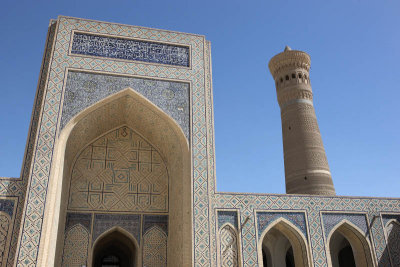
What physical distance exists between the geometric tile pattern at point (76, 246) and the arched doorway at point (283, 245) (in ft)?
9.15

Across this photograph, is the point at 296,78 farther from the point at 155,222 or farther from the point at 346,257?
the point at 155,222

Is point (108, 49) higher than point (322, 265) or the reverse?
higher

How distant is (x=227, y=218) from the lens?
20.3 ft

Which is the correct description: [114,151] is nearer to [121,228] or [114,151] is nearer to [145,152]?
[145,152]

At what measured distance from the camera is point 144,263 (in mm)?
6328

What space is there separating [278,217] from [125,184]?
270cm

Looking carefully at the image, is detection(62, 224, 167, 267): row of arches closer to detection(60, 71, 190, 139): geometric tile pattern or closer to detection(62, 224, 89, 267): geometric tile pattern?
detection(62, 224, 89, 267): geometric tile pattern

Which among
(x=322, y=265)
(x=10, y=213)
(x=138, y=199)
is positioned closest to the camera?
(x=10, y=213)

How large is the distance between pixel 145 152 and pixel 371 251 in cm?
428

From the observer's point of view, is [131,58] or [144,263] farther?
[131,58]

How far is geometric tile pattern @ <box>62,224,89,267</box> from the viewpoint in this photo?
6074mm

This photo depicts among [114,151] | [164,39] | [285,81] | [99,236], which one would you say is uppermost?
[285,81]

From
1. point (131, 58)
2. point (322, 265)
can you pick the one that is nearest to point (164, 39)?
point (131, 58)

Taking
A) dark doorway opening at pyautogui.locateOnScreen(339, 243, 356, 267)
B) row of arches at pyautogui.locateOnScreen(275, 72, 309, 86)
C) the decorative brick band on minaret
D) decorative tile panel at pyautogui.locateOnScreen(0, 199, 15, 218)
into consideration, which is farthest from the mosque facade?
row of arches at pyautogui.locateOnScreen(275, 72, 309, 86)
